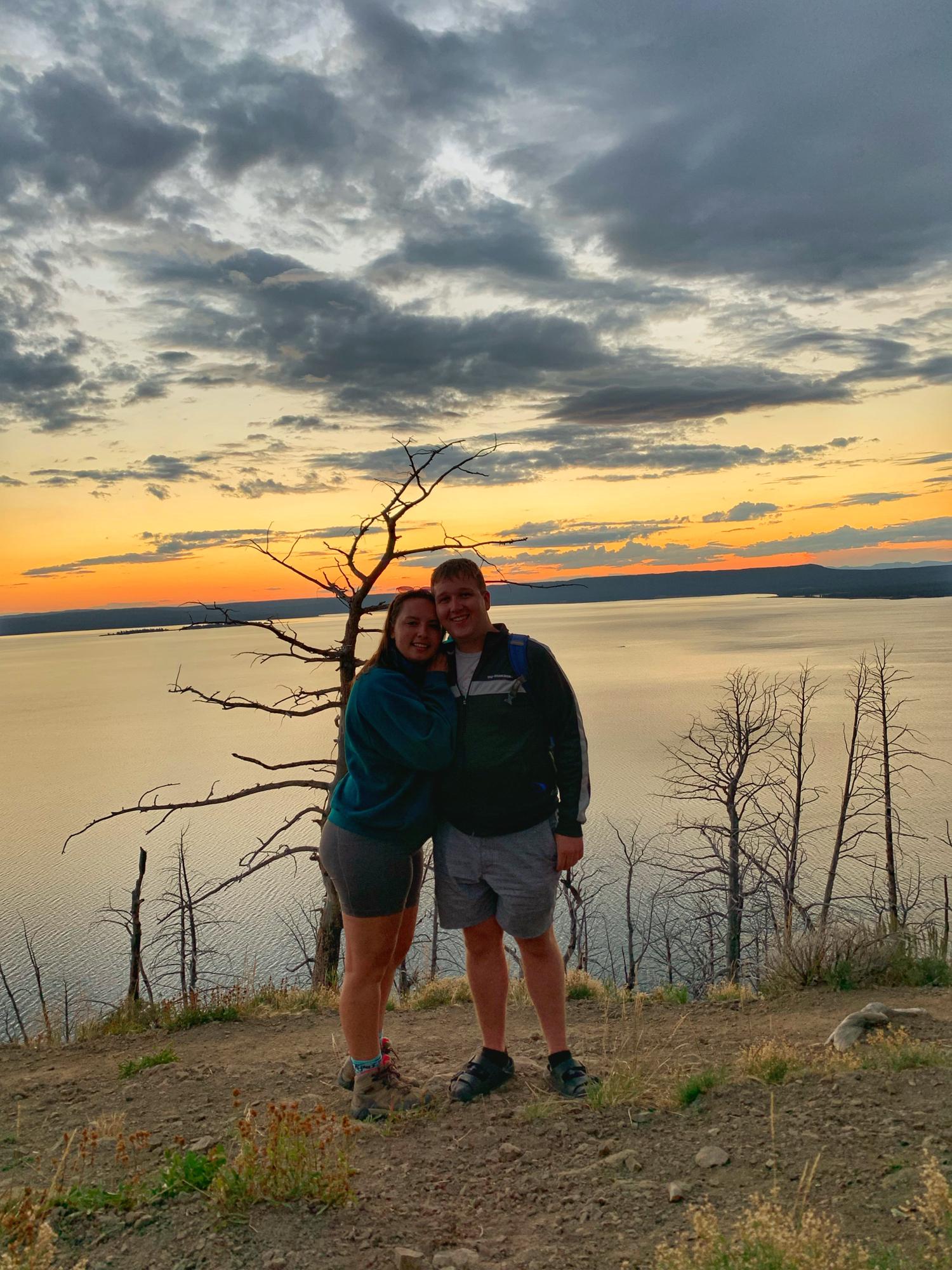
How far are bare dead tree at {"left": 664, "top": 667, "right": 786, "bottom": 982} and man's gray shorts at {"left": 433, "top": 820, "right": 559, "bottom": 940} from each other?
8.32m

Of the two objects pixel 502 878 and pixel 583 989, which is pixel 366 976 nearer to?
pixel 502 878

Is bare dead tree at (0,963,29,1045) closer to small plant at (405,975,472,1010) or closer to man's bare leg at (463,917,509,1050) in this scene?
small plant at (405,975,472,1010)

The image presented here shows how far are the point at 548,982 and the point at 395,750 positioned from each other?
4.35 ft

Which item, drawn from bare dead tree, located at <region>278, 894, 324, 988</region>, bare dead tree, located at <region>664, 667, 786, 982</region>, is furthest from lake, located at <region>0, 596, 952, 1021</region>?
bare dead tree, located at <region>664, 667, 786, 982</region>

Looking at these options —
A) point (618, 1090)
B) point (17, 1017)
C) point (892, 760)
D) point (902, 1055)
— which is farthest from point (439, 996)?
point (892, 760)

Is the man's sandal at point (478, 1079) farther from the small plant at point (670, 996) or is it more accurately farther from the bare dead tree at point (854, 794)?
the bare dead tree at point (854, 794)

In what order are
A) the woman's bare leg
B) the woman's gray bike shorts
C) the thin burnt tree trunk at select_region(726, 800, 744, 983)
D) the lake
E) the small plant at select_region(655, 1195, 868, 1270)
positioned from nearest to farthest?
the small plant at select_region(655, 1195, 868, 1270)
the woman's gray bike shorts
the woman's bare leg
the thin burnt tree trunk at select_region(726, 800, 744, 983)
the lake

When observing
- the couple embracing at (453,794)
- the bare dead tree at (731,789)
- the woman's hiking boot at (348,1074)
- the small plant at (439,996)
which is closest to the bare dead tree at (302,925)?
the bare dead tree at (731,789)

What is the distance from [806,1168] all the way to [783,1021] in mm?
3018

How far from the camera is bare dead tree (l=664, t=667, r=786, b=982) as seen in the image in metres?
17.9

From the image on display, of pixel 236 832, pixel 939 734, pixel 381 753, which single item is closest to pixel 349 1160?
pixel 381 753

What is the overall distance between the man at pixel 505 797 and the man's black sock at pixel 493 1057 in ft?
0.41

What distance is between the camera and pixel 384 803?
3664 mm

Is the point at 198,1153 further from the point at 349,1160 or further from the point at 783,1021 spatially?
the point at 783,1021
